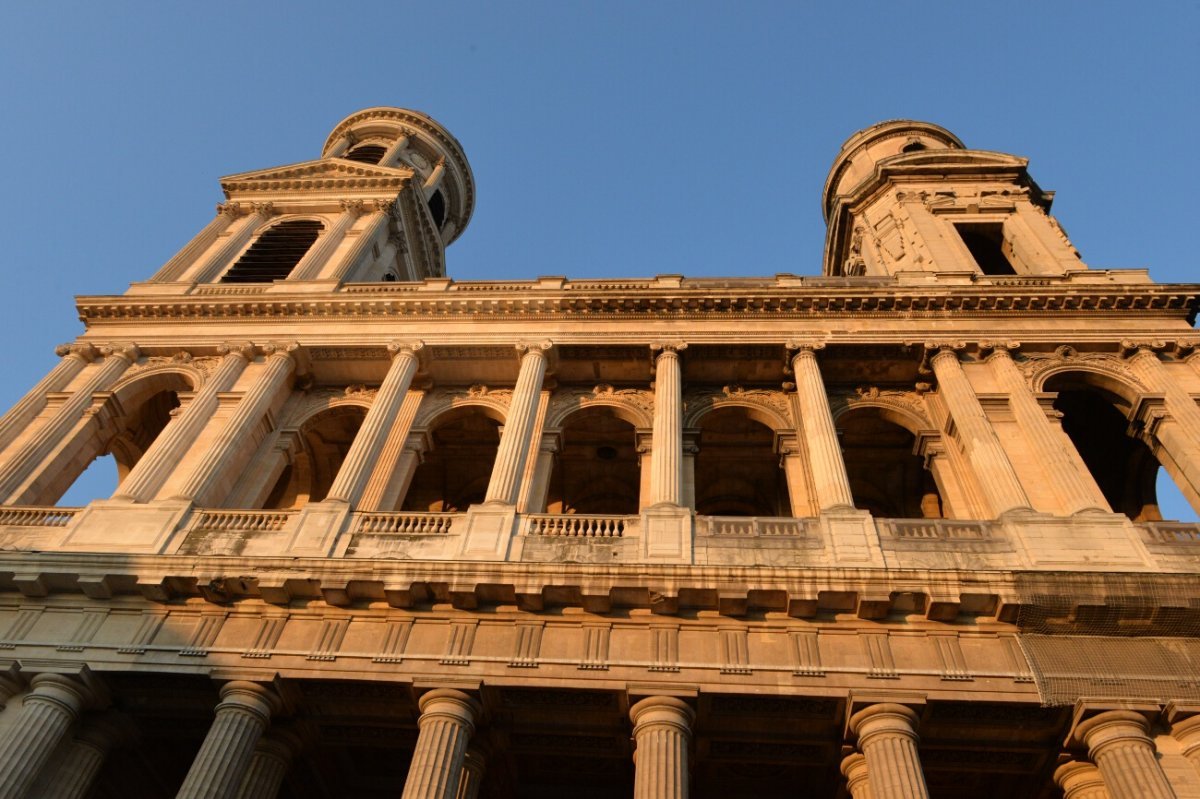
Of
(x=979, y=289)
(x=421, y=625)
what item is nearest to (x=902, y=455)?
(x=979, y=289)

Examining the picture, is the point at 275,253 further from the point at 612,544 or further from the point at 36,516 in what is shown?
the point at 612,544

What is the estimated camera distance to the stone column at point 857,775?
13.7 meters

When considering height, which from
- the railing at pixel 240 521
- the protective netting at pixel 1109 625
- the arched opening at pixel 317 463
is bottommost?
the protective netting at pixel 1109 625

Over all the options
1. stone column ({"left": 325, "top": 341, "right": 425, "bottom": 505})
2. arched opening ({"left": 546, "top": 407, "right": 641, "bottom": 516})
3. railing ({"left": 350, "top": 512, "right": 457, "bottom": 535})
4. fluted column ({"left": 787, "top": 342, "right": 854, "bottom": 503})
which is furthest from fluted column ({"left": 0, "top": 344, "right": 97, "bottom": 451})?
fluted column ({"left": 787, "top": 342, "right": 854, "bottom": 503})

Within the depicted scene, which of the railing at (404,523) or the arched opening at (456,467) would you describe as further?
the arched opening at (456,467)

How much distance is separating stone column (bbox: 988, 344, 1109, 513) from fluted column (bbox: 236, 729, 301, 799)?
14.9 meters

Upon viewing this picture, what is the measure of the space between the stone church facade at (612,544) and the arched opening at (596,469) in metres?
0.10

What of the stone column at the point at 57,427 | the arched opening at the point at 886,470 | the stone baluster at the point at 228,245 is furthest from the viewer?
the stone baluster at the point at 228,245

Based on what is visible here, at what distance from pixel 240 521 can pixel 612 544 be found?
24.9ft

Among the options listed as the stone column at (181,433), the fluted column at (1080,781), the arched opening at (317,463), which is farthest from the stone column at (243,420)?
the fluted column at (1080,781)

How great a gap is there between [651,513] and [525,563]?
2.93m

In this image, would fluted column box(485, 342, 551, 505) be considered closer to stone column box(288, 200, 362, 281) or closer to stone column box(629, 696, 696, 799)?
stone column box(629, 696, 696, 799)

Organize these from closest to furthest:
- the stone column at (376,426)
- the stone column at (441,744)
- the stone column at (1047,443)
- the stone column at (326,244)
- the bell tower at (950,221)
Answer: the stone column at (441,744)
the stone column at (1047,443)
the stone column at (376,426)
the stone column at (326,244)
the bell tower at (950,221)

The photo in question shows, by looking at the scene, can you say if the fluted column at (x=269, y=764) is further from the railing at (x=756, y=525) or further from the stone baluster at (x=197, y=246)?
the stone baluster at (x=197, y=246)
